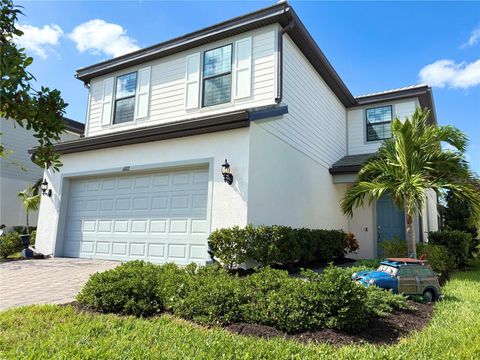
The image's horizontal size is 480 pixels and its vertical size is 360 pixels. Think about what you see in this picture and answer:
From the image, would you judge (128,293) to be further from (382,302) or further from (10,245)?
(10,245)

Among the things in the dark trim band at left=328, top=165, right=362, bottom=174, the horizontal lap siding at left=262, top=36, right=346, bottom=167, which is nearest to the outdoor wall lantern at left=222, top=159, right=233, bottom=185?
the horizontal lap siding at left=262, top=36, right=346, bottom=167

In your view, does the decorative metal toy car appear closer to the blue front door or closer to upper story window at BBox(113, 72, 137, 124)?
the blue front door

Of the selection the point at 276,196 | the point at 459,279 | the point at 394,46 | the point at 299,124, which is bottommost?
the point at 459,279

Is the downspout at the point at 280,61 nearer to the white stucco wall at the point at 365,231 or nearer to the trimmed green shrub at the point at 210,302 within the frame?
the trimmed green shrub at the point at 210,302

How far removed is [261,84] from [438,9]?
5.59 meters

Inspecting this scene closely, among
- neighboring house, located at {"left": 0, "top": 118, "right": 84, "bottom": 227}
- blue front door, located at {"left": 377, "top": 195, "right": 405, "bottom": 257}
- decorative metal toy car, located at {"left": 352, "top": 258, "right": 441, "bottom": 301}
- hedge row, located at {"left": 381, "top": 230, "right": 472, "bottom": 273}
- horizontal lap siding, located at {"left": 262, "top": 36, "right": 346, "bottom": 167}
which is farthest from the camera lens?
neighboring house, located at {"left": 0, "top": 118, "right": 84, "bottom": 227}

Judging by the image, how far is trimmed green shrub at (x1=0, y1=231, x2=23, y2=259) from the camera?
10.6m

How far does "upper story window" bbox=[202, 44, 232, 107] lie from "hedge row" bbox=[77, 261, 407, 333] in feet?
19.1

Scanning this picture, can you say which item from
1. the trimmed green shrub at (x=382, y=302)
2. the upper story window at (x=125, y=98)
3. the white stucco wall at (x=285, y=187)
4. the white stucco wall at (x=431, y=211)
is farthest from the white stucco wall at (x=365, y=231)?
the upper story window at (x=125, y=98)

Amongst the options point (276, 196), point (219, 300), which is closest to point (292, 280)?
point (219, 300)

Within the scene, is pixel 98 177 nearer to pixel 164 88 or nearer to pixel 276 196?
pixel 164 88

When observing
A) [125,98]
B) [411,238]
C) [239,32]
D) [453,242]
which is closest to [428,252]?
[411,238]

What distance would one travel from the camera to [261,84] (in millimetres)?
8930

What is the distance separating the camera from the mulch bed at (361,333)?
12.3 feet
